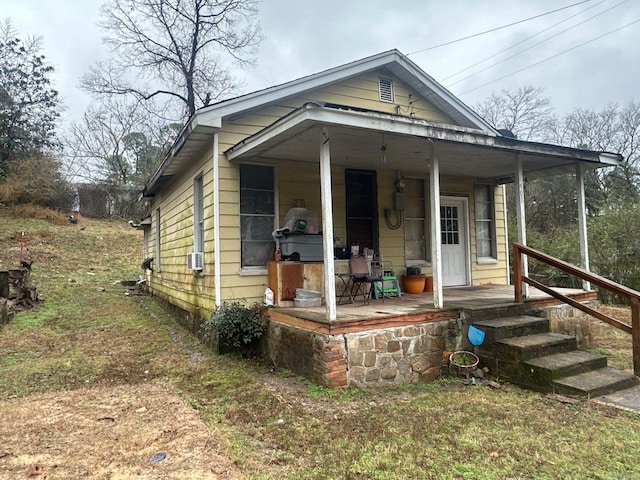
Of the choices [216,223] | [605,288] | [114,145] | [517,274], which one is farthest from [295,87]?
[114,145]

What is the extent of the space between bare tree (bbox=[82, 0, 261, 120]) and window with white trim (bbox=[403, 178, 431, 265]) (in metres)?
13.6

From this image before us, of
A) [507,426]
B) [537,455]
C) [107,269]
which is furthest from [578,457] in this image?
[107,269]

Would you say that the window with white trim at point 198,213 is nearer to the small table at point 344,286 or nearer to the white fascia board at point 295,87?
the white fascia board at point 295,87

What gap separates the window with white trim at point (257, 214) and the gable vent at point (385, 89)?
273 cm

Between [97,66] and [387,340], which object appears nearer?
[387,340]

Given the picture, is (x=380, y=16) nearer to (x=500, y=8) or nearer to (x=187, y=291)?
(x=500, y=8)

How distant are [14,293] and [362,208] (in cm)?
774

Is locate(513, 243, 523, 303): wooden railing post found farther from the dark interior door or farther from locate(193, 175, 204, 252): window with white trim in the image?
locate(193, 175, 204, 252): window with white trim

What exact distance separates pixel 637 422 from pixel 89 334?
795 centimetres

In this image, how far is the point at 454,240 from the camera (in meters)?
8.59

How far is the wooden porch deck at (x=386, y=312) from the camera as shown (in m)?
4.41

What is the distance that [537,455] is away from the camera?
2861 millimetres

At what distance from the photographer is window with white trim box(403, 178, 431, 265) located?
314 inches

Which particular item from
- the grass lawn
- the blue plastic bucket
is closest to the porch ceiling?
the blue plastic bucket
